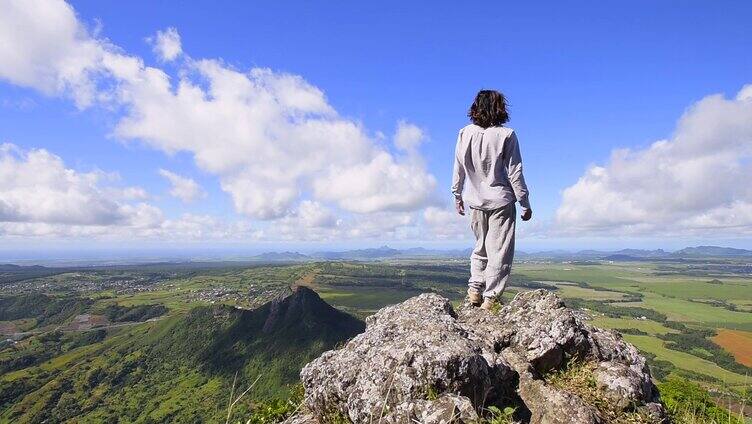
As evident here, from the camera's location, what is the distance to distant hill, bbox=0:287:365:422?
125 metres

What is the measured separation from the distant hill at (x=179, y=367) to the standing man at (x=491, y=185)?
106 metres

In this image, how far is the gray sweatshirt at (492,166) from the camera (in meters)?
8.98

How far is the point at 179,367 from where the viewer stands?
163 m

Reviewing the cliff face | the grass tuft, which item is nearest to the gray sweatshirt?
the cliff face

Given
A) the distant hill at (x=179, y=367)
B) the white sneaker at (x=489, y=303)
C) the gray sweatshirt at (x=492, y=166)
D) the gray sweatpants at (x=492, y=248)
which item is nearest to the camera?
the gray sweatshirt at (x=492, y=166)

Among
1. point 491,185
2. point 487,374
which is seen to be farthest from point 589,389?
point 491,185

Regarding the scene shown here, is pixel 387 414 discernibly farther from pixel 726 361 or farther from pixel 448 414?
pixel 726 361

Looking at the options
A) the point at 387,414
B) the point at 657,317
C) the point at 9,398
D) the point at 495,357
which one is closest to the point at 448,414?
the point at 387,414

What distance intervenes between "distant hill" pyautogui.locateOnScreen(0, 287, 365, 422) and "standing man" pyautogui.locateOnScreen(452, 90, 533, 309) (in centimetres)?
10609

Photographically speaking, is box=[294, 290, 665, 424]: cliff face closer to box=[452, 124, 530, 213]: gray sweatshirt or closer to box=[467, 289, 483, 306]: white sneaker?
box=[467, 289, 483, 306]: white sneaker

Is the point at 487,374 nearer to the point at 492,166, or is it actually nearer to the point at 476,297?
the point at 476,297

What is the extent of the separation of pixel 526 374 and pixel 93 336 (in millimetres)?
236495

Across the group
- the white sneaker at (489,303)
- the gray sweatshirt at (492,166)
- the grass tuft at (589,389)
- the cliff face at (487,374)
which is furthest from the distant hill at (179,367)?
the grass tuft at (589,389)

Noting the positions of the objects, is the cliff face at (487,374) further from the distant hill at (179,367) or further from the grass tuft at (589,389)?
the distant hill at (179,367)
